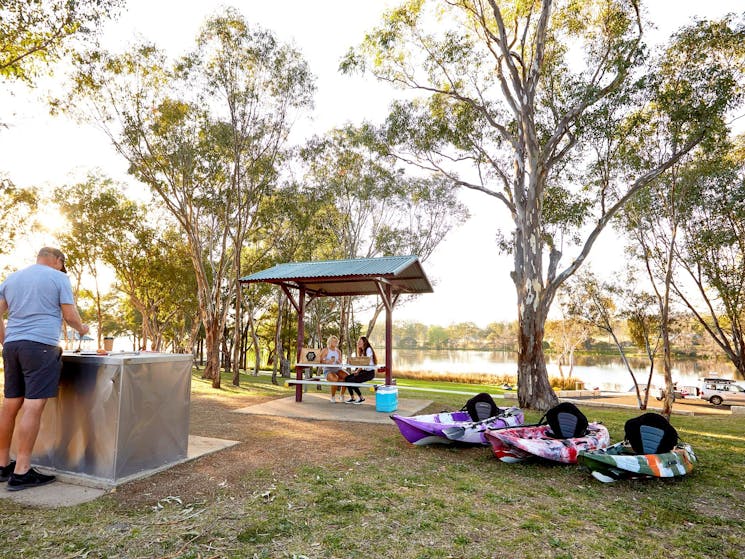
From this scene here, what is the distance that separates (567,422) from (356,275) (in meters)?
4.98

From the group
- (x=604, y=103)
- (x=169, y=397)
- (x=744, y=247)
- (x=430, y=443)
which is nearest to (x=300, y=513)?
(x=169, y=397)

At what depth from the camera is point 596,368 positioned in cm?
6059

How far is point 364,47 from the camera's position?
12391 millimetres

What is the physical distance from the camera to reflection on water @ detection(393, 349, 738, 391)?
135 feet

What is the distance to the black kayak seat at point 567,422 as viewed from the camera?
17.2 ft

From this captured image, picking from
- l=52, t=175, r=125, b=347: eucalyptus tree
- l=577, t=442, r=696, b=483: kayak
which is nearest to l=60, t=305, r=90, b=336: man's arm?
l=577, t=442, r=696, b=483: kayak

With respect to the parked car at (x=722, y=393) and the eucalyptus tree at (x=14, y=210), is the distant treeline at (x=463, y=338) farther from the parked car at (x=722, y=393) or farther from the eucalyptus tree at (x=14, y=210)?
the eucalyptus tree at (x=14, y=210)

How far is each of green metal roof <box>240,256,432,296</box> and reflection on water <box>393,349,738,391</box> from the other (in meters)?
27.8

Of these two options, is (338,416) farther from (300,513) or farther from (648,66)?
(648,66)

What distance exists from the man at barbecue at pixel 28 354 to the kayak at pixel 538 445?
4379 mm

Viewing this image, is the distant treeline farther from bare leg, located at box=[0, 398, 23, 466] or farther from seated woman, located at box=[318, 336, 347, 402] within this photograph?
bare leg, located at box=[0, 398, 23, 466]

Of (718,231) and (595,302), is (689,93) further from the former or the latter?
(595,302)

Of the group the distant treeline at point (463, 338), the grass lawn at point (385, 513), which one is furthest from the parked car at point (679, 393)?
the grass lawn at point (385, 513)

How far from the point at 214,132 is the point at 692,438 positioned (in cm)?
1464
